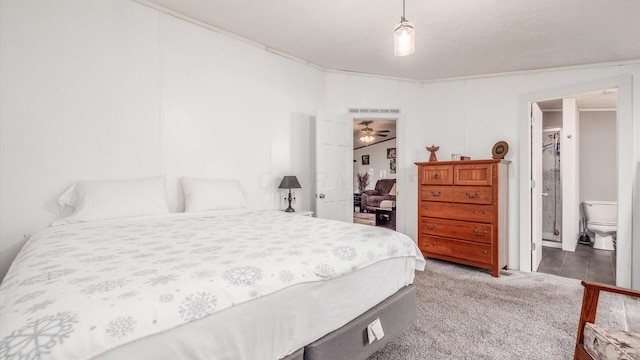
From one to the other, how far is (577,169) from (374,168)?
19.0 feet

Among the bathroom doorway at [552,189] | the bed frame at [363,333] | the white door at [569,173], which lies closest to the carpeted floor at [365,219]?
the bathroom doorway at [552,189]

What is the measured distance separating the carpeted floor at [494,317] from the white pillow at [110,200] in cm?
199

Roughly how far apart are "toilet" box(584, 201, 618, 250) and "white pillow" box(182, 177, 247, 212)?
5.29 metres

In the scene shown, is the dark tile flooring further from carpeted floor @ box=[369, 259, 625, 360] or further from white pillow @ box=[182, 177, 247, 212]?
white pillow @ box=[182, 177, 247, 212]

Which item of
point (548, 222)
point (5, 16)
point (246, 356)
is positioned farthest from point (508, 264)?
point (5, 16)

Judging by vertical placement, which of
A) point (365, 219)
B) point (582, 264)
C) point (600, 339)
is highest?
point (600, 339)

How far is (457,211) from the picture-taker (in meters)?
3.62

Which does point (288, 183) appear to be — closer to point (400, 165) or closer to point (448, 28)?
point (400, 165)


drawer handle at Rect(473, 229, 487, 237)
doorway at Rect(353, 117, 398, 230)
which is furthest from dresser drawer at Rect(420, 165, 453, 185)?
doorway at Rect(353, 117, 398, 230)

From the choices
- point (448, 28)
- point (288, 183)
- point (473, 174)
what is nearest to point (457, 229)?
point (473, 174)

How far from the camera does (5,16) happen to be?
6.62ft

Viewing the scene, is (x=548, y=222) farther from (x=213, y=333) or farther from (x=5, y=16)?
(x=5, y=16)

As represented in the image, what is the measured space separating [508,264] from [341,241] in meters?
3.29

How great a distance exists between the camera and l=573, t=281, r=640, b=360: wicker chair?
1.17 m
